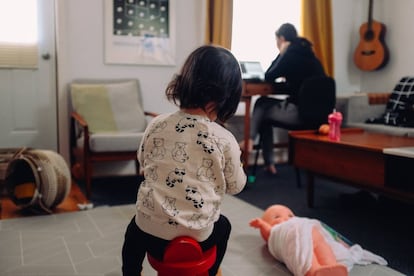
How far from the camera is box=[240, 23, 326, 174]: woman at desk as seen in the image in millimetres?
3357

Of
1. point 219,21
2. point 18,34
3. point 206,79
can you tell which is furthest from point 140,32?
point 206,79

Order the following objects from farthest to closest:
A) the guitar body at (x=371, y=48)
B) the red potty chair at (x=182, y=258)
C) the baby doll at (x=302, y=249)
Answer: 1. the guitar body at (x=371, y=48)
2. the baby doll at (x=302, y=249)
3. the red potty chair at (x=182, y=258)

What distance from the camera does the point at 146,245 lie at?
1.14 metres

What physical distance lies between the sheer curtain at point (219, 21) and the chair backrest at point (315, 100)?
3.15ft

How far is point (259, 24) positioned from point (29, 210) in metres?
2.71

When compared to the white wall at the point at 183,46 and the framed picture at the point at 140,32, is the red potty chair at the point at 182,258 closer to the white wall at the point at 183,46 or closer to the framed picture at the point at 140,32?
the white wall at the point at 183,46

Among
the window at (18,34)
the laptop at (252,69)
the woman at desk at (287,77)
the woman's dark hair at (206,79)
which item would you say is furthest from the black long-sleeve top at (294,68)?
the woman's dark hair at (206,79)

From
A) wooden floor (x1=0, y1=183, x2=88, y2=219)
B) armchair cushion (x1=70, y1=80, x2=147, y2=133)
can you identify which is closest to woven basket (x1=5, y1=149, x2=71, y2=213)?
wooden floor (x1=0, y1=183, x2=88, y2=219)

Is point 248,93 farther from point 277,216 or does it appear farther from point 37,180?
point 37,180

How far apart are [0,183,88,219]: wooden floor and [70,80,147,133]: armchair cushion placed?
545 mm

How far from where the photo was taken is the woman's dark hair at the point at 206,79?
1.12 m

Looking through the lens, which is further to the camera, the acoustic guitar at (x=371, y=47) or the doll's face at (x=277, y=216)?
the acoustic guitar at (x=371, y=47)

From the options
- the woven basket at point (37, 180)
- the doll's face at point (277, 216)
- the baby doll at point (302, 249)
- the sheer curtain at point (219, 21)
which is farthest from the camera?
the sheer curtain at point (219, 21)

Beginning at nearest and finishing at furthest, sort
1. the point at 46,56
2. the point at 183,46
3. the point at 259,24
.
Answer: the point at 46,56 → the point at 183,46 → the point at 259,24
